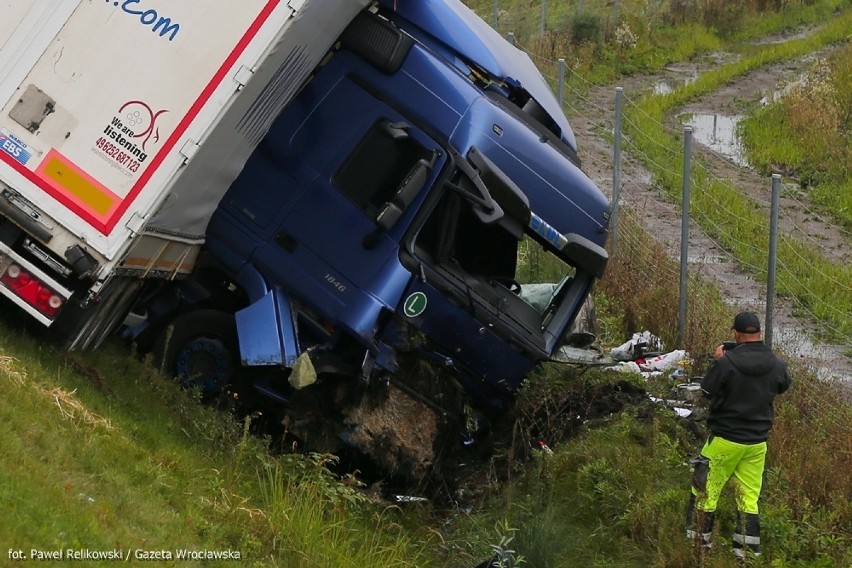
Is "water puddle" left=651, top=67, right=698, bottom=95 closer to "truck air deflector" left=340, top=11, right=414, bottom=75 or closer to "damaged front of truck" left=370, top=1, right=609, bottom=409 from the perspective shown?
"damaged front of truck" left=370, top=1, right=609, bottom=409

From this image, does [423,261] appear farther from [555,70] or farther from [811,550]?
[555,70]

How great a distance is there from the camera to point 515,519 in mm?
8461

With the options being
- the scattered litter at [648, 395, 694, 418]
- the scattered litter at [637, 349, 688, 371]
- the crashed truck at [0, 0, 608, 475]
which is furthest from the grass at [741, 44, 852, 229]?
the crashed truck at [0, 0, 608, 475]

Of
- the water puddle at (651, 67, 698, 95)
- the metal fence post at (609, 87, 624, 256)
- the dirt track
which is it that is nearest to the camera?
the dirt track

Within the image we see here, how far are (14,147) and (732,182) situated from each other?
37.8 feet

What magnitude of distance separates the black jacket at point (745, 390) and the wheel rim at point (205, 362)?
330 cm

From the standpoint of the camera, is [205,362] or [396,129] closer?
[396,129]

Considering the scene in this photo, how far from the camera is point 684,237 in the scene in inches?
450

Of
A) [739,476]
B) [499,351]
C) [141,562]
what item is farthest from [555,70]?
[141,562]

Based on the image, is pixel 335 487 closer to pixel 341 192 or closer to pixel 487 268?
pixel 341 192

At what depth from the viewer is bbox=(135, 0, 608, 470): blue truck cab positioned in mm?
8836

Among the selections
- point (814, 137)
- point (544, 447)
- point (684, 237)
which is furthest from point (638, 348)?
point (814, 137)

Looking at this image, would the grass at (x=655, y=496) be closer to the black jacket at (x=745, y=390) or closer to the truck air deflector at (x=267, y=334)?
the black jacket at (x=745, y=390)

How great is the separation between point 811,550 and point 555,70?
1387 centimetres
